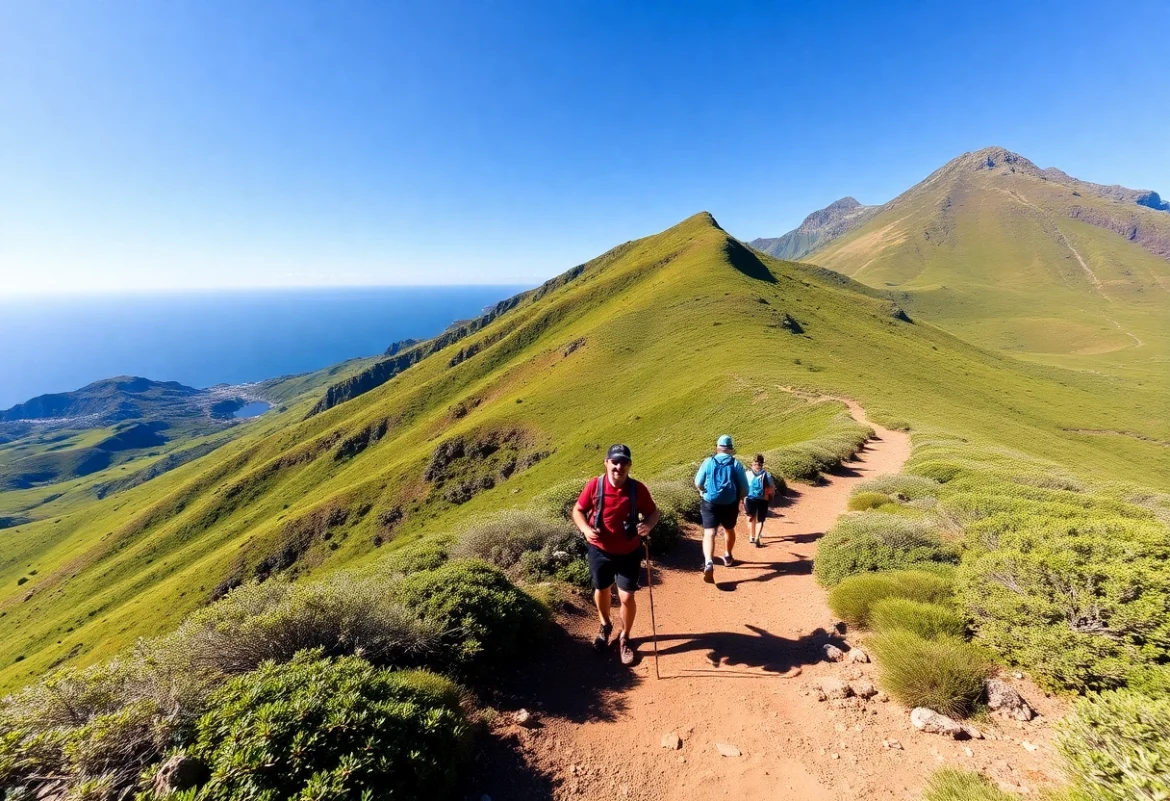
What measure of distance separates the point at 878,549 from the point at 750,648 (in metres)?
3.25

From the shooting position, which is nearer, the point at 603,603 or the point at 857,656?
the point at 857,656

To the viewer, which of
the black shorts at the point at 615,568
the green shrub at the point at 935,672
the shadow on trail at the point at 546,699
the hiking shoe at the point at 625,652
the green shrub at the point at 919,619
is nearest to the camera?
the shadow on trail at the point at 546,699

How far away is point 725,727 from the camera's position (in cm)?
524

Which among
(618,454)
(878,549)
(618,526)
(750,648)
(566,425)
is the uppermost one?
(618,454)

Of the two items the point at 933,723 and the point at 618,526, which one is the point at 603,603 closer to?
the point at 618,526

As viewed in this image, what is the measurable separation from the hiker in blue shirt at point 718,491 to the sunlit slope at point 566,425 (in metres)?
17.9

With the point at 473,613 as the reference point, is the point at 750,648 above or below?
below

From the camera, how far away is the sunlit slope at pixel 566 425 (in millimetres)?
40812

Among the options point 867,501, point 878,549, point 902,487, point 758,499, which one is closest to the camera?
point 878,549

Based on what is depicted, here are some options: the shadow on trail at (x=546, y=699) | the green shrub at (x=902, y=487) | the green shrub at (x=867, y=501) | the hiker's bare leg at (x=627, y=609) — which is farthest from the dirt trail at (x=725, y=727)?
the green shrub at (x=902, y=487)

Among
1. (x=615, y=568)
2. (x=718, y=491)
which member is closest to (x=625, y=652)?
A: (x=615, y=568)

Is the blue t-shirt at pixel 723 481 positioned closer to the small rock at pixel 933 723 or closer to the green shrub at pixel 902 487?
the small rock at pixel 933 723

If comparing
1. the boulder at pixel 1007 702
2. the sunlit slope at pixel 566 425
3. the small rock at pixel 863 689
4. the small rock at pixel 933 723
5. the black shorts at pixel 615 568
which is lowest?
the sunlit slope at pixel 566 425

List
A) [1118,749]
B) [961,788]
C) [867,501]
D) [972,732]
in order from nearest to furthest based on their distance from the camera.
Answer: [1118,749] < [961,788] < [972,732] < [867,501]
